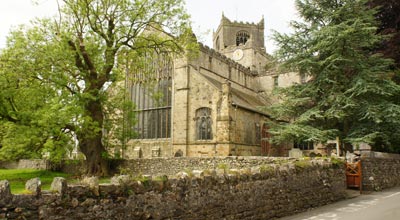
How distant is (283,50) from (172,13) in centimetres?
818

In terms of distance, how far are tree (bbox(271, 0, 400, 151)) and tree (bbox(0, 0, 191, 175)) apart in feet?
26.9

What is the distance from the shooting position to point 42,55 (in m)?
17.0

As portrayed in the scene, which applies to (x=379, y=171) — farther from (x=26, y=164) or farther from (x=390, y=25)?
(x=26, y=164)

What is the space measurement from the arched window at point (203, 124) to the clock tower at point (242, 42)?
23.9m

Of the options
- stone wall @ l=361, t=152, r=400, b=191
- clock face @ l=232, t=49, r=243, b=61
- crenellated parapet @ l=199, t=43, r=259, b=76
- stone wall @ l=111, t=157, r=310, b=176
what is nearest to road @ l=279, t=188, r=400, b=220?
stone wall @ l=361, t=152, r=400, b=191

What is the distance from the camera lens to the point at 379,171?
1748 cm

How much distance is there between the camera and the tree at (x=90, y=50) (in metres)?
17.0

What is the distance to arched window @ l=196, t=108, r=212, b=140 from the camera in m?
28.0

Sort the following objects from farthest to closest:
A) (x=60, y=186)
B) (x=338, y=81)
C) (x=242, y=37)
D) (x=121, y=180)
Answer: (x=242, y=37)
(x=338, y=81)
(x=121, y=180)
(x=60, y=186)

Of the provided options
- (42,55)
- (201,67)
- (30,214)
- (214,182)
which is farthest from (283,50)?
(30,214)

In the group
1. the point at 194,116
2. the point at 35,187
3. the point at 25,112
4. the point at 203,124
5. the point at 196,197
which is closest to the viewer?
the point at 35,187

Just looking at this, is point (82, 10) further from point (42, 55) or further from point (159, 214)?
point (159, 214)

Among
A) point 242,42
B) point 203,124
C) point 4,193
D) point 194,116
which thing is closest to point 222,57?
point 194,116

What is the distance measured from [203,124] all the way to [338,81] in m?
11.4
